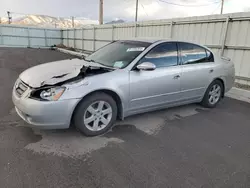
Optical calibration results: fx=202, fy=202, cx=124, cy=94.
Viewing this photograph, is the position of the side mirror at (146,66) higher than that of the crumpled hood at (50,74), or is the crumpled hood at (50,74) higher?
the side mirror at (146,66)

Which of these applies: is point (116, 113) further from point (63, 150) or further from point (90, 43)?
point (90, 43)

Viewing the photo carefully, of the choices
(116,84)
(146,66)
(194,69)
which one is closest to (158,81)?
(146,66)

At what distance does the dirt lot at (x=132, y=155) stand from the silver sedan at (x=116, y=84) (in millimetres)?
315

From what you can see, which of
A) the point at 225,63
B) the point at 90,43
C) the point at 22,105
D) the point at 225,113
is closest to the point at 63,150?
the point at 22,105

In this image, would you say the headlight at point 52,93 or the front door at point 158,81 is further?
the front door at point 158,81

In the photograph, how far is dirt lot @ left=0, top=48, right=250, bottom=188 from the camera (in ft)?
7.55

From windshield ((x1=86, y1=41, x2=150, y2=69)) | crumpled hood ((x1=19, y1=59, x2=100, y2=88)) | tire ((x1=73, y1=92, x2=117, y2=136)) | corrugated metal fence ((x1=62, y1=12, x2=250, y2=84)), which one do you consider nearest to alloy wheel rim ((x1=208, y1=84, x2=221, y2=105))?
windshield ((x1=86, y1=41, x2=150, y2=69))

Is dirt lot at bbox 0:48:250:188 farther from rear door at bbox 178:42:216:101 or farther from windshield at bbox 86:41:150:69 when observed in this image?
windshield at bbox 86:41:150:69

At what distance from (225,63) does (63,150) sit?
168 inches

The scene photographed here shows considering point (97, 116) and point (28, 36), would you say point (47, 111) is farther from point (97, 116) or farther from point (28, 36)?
point (28, 36)

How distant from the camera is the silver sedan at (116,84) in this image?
289 cm

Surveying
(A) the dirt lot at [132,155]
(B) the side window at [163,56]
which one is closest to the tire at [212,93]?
(A) the dirt lot at [132,155]

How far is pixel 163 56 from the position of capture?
3.92 metres

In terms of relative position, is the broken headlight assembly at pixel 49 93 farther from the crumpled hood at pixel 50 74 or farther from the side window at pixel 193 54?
the side window at pixel 193 54
